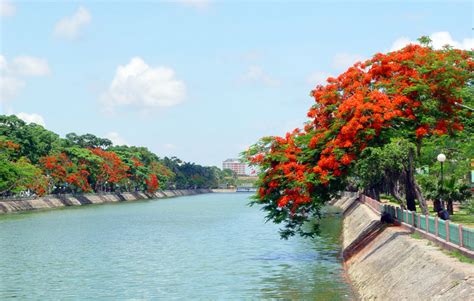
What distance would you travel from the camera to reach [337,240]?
5947 centimetres

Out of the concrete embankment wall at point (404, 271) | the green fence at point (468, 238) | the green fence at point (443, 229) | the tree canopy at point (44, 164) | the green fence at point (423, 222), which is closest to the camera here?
the concrete embankment wall at point (404, 271)

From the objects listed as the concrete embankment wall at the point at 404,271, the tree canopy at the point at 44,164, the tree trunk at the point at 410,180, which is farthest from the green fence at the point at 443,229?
the tree canopy at the point at 44,164

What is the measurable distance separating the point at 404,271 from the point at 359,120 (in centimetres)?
1005

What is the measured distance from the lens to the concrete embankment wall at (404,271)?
2083cm

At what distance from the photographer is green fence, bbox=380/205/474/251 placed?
23906 mm

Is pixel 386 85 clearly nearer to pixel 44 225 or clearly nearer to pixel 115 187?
pixel 44 225

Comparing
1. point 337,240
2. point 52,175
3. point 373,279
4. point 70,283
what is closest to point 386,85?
point 373,279

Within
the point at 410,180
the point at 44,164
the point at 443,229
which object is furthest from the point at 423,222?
the point at 44,164

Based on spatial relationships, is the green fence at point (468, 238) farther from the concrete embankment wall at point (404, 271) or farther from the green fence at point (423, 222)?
the green fence at point (423, 222)

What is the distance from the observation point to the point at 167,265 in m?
45.5

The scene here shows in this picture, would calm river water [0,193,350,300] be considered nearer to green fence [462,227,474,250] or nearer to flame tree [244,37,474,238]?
flame tree [244,37,474,238]

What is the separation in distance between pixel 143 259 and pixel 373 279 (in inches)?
916

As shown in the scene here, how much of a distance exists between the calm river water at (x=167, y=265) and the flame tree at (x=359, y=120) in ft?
16.1

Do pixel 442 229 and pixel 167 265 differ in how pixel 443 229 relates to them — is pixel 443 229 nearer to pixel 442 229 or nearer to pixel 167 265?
pixel 442 229
